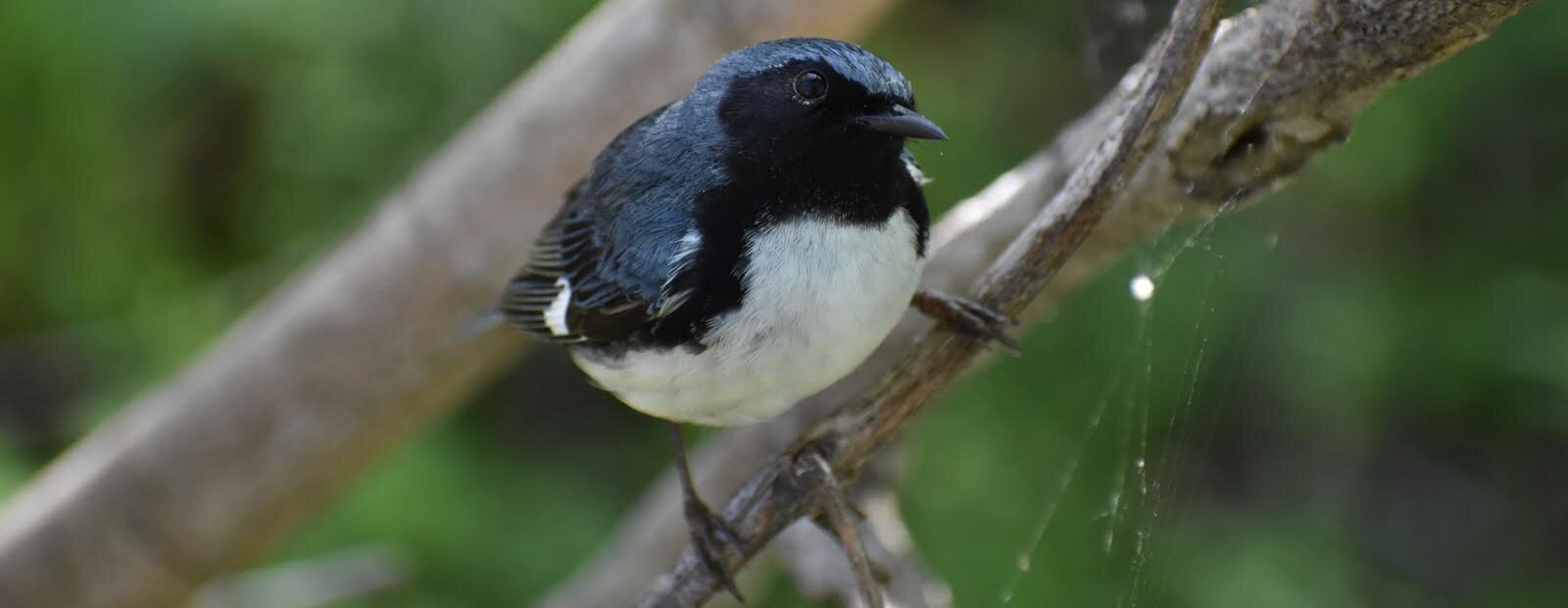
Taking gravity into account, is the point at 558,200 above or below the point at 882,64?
above

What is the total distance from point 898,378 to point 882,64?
1.07 feet

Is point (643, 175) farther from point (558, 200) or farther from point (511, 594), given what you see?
point (511, 594)

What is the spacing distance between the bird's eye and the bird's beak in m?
0.05

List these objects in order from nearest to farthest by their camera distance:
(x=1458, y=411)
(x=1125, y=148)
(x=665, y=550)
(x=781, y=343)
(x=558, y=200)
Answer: (x=1125, y=148), (x=781, y=343), (x=558, y=200), (x=665, y=550), (x=1458, y=411)

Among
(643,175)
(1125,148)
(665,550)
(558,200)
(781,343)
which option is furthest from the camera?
(665,550)

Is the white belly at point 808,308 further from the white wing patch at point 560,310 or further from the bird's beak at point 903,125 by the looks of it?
the white wing patch at point 560,310

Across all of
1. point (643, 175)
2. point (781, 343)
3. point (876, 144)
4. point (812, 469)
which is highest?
point (643, 175)

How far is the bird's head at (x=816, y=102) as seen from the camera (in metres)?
1.33

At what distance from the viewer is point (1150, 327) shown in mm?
2430

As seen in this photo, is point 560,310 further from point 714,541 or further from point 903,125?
point 903,125

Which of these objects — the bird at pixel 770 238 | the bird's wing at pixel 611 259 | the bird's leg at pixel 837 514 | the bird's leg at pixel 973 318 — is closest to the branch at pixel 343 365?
the bird's wing at pixel 611 259

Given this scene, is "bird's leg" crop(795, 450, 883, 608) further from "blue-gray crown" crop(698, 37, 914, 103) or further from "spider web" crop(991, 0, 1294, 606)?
"spider web" crop(991, 0, 1294, 606)

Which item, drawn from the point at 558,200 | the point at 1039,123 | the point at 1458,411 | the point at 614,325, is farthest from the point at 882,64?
the point at 1458,411

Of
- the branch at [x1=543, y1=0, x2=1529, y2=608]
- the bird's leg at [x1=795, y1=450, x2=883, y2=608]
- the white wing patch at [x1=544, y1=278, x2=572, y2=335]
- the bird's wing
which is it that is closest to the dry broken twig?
the bird's leg at [x1=795, y1=450, x2=883, y2=608]
